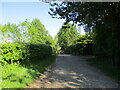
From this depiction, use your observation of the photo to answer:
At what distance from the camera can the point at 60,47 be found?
37.4 m

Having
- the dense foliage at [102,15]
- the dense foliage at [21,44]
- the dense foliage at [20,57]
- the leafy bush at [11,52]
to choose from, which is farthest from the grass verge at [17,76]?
the dense foliage at [102,15]

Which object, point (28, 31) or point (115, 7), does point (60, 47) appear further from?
point (115, 7)

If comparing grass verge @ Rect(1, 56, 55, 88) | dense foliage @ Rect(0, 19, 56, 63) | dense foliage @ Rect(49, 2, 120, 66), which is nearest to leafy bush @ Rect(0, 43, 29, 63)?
dense foliage @ Rect(0, 19, 56, 63)

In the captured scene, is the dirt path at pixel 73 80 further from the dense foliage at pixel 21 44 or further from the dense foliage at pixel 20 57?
the dense foliage at pixel 21 44

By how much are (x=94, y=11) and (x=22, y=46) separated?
5099mm

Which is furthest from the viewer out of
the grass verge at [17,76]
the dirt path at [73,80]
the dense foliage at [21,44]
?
the dense foliage at [21,44]

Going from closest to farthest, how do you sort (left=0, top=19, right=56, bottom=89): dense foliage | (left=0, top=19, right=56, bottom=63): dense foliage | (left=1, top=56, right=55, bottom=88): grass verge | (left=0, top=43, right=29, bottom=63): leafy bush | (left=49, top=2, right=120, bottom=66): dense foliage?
(left=49, top=2, right=120, bottom=66): dense foliage → (left=1, top=56, right=55, bottom=88): grass verge → (left=0, top=19, right=56, bottom=89): dense foliage → (left=0, top=43, right=29, bottom=63): leafy bush → (left=0, top=19, right=56, bottom=63): dense foliage

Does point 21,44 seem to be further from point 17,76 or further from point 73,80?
point 73,80

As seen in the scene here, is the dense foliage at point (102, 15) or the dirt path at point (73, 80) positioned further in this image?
the dirt path at point (73, 80)

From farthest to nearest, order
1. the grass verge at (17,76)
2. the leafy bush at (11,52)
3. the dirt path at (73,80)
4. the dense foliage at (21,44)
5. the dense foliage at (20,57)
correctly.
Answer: the dense foliage at (21,44), the leafy bush at (11,52), the dense foliage at (20,57), the dirt path at (73,80), the grass verge at (17,76)

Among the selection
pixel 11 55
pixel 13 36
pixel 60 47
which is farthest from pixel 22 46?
pixel 60 47

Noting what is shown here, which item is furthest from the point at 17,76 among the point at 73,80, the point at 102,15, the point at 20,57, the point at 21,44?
the point at 102,15

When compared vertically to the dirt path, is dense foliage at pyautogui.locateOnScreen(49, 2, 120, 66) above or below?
above

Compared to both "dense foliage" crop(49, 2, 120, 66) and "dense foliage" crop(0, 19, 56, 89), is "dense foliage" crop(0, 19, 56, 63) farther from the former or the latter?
"dense foliage" crop(49, 2, 120, 66)
